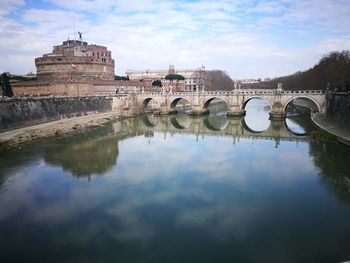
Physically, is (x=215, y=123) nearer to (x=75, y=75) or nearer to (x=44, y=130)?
(x=44, y=130)

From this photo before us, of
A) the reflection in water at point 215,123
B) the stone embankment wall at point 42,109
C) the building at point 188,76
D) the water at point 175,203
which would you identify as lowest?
the water at point 175,203

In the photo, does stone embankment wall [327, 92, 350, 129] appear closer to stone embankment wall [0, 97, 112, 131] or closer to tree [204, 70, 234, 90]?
stone embankment wall [0, 97, 112, 131]

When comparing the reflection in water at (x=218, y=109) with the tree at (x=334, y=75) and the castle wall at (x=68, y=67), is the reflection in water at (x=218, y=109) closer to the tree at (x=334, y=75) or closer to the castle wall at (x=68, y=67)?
the tree at (x=334, y=75)

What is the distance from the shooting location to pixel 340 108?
62.4 ft

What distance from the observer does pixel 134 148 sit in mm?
17438

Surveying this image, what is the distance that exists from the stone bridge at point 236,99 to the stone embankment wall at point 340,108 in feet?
10.6

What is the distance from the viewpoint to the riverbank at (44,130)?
16.8 meters

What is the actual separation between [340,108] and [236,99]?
11.8 metres

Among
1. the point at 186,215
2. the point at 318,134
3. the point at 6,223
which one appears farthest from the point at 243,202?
the point at 318,134

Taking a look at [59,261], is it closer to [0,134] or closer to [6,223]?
[6,223]

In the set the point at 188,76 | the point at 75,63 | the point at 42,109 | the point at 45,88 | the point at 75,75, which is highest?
the point at 75,63

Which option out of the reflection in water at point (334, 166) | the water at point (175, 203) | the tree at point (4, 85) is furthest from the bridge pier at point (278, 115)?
the tree at point (4, 85)

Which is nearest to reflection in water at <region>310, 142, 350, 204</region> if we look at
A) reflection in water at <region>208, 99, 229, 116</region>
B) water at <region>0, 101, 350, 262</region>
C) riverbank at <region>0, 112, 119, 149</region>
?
water at <region>0, 101, 350, 262</region>

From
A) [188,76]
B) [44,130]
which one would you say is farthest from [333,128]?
[188,76]
